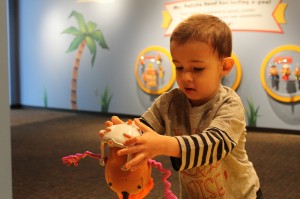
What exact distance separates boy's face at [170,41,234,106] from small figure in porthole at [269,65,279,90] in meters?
4.32

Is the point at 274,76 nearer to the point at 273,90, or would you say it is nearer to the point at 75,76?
the point at 273,90

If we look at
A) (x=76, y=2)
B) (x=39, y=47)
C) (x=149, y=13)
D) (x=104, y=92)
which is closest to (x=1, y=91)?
(x=149, y=13)

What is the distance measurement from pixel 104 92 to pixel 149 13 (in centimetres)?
158

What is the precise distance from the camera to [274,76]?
5133mm

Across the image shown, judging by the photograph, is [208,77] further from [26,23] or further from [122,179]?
[26,23]

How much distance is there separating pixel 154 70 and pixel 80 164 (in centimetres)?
289

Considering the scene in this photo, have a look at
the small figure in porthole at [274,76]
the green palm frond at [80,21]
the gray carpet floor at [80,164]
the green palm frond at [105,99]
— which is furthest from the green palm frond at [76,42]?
the small figure in porthole at [274,76]

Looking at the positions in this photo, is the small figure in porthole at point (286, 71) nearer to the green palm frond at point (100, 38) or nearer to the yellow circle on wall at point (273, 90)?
the yellow circle on wall at point (273, 90)

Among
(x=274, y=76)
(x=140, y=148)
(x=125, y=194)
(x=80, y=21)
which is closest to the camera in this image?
(x=140, y=148)

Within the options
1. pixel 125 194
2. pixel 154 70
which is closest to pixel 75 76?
pixel 154 70

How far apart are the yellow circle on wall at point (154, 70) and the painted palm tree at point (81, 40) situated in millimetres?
815

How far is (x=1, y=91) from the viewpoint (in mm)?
1311

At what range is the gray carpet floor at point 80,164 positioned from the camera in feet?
9.20

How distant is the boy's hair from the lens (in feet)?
3.10
